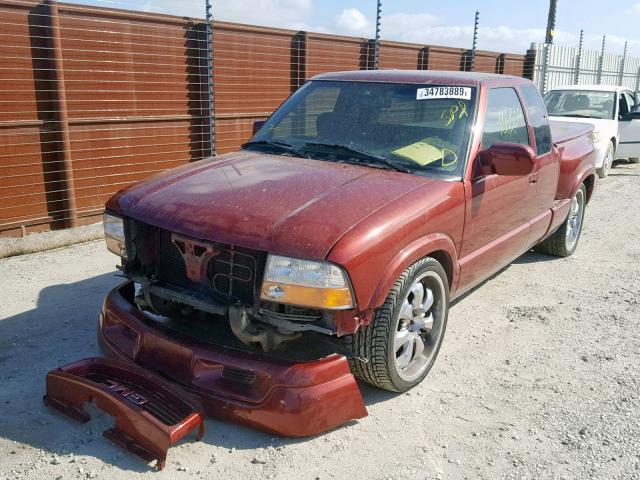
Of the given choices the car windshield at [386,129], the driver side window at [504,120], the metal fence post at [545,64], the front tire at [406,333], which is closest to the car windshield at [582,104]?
the metal fence post at [545,64]

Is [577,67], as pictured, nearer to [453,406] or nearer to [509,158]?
[509,158]

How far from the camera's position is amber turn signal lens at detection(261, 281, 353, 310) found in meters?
2.87

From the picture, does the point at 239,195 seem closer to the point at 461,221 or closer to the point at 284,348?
the point at 284,348

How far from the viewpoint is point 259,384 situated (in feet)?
9.76

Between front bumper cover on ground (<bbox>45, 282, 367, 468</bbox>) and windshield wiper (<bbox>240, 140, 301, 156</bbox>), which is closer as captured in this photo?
front bumper cover on ground (<bbox>45, 282, 367, 468</bbox>)

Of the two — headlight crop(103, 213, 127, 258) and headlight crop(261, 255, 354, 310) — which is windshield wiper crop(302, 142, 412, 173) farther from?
headlight crop(103, 213, 127, 258)

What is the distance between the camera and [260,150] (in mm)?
4375

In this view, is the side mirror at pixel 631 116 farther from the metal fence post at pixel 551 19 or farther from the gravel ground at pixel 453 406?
the metal fence post at pixel 551 19

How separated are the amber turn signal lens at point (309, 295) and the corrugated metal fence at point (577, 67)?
15906mm

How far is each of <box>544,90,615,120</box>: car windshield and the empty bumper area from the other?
31.9 ft

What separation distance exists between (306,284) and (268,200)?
60 cm

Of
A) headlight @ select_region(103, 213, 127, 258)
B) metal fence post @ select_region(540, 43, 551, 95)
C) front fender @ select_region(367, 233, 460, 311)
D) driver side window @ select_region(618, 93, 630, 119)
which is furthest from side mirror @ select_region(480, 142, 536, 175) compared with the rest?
metal fence post @ select_region(540, 43, 551, 95)

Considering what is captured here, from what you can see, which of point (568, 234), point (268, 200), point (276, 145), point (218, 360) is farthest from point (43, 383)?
point (568, 234)

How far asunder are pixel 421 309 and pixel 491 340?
110 centimetres
